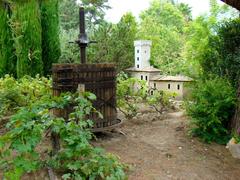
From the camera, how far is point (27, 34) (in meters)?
9.74

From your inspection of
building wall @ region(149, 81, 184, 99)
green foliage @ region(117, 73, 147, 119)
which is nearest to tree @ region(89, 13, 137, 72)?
building wall @ region(149, 81, 184, 99)

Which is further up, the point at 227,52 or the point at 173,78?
the point at 227,52

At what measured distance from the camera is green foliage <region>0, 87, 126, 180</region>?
309 centimetres

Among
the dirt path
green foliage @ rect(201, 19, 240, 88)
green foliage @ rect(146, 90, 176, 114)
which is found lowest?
the dirt path

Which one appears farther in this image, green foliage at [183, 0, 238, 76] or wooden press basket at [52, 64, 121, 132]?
green foliage at [183, 0, 238, 76]

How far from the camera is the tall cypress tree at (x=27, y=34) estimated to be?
9641 millimetres

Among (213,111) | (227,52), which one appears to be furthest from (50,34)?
(213,111)

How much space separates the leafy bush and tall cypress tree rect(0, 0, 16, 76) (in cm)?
658

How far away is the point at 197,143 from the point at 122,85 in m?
2.46

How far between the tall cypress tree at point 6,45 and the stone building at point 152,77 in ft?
12.8

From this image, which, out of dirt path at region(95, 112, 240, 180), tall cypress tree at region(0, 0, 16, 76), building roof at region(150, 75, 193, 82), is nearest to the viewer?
dirt path at region(95, 112, 240, 180)

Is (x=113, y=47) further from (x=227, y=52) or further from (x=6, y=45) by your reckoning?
(x=227, y=52)

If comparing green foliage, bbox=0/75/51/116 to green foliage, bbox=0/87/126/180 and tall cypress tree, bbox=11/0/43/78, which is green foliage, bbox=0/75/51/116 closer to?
green foliage, bbox=0/87/126/180

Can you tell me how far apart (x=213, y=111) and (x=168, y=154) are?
1.23m
